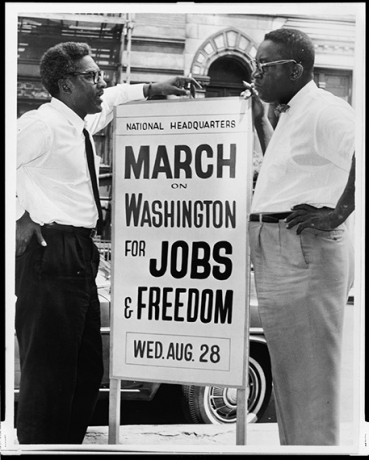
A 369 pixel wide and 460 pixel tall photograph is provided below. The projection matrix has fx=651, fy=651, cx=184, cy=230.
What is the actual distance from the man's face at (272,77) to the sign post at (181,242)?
0.17m

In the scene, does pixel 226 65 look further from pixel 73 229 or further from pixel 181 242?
pixel 73 229

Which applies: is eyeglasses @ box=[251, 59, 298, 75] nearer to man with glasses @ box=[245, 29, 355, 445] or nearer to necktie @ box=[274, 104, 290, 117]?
man with glasses @ box=[245, 29, 355, 445]

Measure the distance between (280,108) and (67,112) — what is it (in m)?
1.42

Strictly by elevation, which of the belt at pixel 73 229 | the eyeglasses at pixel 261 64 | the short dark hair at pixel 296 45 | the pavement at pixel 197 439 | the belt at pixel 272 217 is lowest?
the pavement at pixel 197 439

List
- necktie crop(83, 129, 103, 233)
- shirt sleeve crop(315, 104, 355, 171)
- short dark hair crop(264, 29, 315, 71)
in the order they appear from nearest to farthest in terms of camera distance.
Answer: shirt sleeve crop(315, 104, 355, 171) → short dark hair crop(264, 29, 315, 71) → necktie crop(83, 129, 103, 233)

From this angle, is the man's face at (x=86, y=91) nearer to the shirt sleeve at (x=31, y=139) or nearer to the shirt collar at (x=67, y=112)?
the shirt collar at (x=67, y=112)

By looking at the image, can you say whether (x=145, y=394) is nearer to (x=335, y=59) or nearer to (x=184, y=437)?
(x=184, y=437)

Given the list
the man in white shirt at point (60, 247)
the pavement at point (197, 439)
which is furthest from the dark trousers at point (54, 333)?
the pavement at point (197, 439)

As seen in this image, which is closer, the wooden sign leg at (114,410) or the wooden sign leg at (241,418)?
the wooden sign leg at (241,418)

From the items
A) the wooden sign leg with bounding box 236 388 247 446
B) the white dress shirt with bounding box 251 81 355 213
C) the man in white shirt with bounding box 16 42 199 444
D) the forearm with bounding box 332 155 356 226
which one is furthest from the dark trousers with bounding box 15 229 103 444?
the forearm with bounding box 332 155 356 226

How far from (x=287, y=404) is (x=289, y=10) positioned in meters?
2.58

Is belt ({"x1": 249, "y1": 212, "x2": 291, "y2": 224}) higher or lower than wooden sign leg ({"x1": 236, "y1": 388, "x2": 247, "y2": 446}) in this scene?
higher

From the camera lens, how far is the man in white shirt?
433 centimetres

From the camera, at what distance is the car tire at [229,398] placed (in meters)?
4.34
